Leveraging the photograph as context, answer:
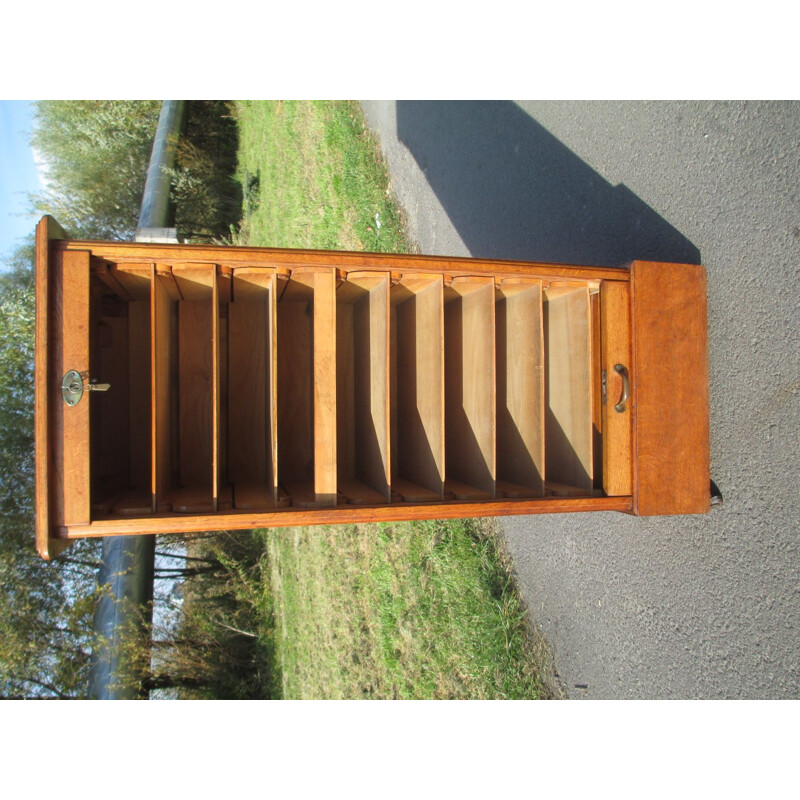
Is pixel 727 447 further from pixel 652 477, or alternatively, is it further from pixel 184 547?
pixel 184 547

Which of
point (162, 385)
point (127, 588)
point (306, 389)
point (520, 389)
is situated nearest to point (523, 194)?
point (520, 389)

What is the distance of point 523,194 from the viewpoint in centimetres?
337

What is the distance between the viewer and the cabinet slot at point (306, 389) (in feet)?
6.77

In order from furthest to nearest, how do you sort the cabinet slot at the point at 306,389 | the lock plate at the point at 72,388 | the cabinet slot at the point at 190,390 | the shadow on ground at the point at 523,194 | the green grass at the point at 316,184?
1. the green grass at the point at 316,184
2. the shadow on ground at the point at 523,194
3. the cabinet slot at the point at 190,390
4. the cabinet slot at the point at 306,389
5. the lock plate at the point at 72,388

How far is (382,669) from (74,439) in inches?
117

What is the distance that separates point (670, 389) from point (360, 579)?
2.98m

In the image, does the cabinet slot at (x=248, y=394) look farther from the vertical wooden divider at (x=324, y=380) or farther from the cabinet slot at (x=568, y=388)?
the cabinet slot at (x=568, y=388)

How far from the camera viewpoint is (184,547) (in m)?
7.21

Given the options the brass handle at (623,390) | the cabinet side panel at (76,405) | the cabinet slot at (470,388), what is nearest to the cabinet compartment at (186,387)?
the cabinet side panel at (76,405)

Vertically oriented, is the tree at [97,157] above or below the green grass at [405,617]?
above

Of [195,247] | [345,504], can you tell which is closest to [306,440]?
[345,504]

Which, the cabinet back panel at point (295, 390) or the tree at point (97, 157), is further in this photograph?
the tree at point (97, 157)

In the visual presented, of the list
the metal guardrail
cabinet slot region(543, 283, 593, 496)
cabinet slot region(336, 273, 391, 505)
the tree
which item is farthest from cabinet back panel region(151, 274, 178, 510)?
the tree

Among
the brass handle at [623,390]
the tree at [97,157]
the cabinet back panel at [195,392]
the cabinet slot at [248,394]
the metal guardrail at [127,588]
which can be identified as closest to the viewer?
the brass handle at [623,390]
